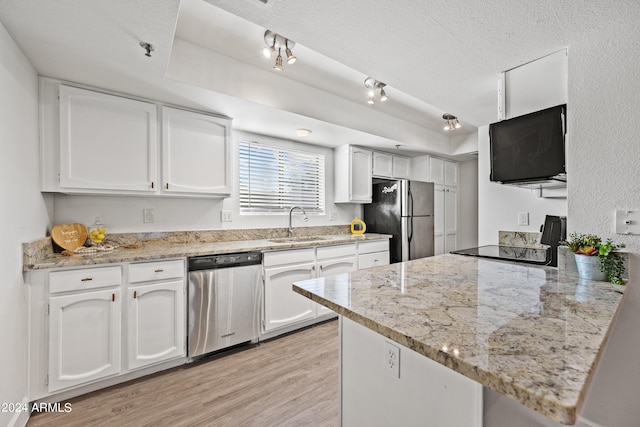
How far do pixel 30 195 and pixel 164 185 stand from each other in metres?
0.78

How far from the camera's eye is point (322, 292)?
1.08 meters

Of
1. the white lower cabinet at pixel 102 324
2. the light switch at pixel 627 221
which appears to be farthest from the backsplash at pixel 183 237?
the light switch at pixel 627 221

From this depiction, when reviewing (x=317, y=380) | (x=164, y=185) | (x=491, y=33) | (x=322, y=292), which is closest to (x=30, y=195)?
(x=164, y=185)

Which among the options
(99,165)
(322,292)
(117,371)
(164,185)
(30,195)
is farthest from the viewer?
(164,185)

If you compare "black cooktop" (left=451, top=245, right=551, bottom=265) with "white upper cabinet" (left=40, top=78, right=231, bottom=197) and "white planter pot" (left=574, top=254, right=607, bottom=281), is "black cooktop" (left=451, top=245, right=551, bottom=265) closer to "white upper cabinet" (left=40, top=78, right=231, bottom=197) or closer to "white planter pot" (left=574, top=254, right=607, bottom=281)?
"white planter pot" (left=574, top=254, right=607, bottom=281)

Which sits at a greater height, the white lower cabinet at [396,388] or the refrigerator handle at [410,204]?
the refrigerator handle at [410,204]

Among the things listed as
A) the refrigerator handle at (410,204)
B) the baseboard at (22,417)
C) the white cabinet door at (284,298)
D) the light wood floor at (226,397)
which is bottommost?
the light wood floor at (226,397)

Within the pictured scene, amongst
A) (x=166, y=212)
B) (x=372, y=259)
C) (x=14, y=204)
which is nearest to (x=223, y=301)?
(x=166, y=212)

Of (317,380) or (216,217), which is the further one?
(216,217)

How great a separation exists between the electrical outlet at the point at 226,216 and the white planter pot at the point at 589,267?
271 centimetres

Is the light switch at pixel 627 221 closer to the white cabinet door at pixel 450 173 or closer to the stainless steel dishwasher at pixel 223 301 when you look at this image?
the stainless steel dishwasher at pixel 223 301

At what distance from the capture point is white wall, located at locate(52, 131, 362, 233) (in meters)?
2.20

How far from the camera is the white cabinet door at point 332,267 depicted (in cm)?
298

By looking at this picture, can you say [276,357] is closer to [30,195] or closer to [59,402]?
[59,402]
